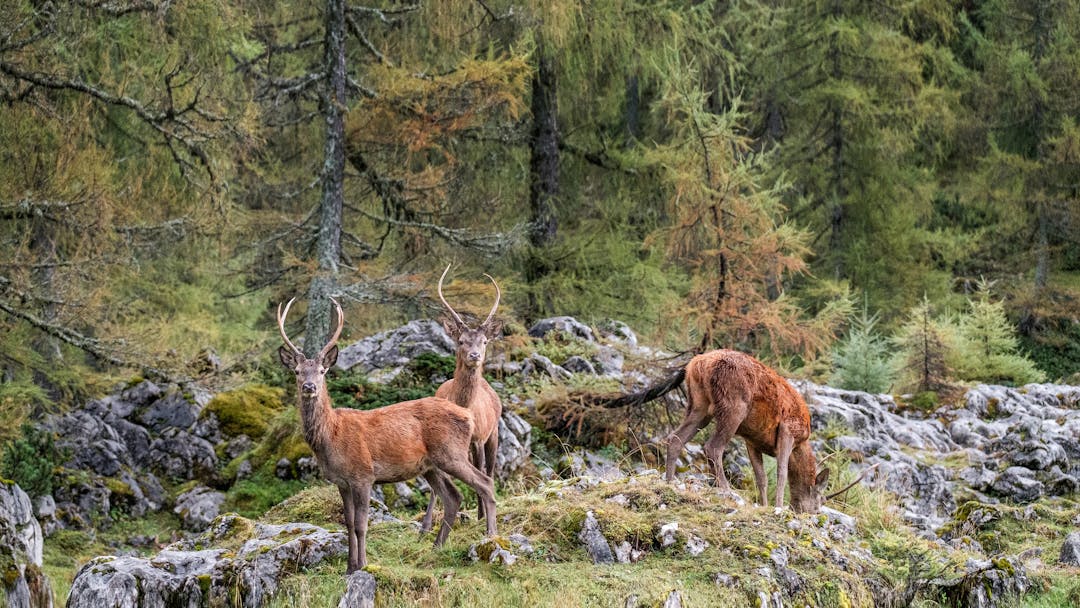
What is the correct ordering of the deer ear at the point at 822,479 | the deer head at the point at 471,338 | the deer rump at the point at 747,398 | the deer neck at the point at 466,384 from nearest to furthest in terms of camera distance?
1. the deer head at the point at 471,338
2. the deer neck at the point at 466,384
3. the deer rump at the point at 747,398
4. the deer ear at the point at 822,479

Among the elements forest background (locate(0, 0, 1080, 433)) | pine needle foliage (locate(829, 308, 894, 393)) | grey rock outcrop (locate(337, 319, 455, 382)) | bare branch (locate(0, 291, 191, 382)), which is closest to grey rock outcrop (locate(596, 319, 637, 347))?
forest background (locate(0, 0, 1080, 433))

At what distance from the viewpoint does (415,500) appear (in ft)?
41.8

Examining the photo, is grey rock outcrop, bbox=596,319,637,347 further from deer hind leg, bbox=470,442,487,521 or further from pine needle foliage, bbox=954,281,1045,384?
pine needle foliage, bbox=954,281,1045,384

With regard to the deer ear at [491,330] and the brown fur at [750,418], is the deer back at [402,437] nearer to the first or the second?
the deer ear at [491,330]

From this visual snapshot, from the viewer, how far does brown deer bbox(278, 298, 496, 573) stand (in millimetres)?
7383

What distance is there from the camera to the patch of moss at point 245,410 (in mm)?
15250

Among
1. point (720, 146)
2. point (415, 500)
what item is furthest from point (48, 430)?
point (720, 146)

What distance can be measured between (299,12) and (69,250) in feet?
18.6

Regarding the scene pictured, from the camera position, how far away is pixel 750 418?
9.58 m

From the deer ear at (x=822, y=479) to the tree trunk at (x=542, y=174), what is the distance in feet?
36.4

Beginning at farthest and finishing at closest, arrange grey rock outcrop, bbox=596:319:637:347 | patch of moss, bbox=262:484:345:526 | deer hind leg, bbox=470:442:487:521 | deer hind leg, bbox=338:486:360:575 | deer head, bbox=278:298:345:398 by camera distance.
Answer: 1. grey rock outcrop, bbox=596:319:637:347
2. patch of moss, bbox=262:484:345:526
3. deer hind leg, bbox=470:442:487:521
4. deer hind leg, bbox=338:486:360:575
5. deer head, bbox=278:298:345:398

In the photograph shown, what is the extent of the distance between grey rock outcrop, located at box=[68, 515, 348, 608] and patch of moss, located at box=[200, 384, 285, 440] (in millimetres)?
7248

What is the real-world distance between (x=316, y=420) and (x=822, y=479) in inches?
192

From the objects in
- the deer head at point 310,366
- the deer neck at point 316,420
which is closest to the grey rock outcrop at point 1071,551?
the deer neck at point 316,420
